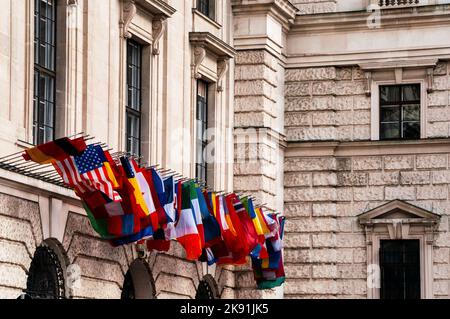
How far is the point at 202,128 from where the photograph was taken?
41.3 metres

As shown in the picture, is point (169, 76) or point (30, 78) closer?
point (30, 78)

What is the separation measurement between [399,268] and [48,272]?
50.6 feet

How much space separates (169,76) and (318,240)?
28.7ft

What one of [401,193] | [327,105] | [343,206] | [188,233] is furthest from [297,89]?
[188,233]

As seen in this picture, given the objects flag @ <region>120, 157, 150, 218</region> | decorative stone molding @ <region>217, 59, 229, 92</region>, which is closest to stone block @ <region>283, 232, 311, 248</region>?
decorative stone molding @ <region>217, 59, 229, 92</region>

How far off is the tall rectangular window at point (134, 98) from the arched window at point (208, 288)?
200 inches

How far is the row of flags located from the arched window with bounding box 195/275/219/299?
1262 mm

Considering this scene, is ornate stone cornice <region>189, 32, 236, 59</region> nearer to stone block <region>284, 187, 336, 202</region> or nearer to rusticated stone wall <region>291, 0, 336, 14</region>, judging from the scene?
rusticated stone wall <region>291, 0, 336, 14</region>

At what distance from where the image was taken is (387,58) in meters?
45.0

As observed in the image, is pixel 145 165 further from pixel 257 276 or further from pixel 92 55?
pixel 257 276

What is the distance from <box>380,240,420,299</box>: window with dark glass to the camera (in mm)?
44219

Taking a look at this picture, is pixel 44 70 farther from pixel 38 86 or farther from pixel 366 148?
pixel 366 148

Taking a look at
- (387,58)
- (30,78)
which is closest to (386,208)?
(387,58)

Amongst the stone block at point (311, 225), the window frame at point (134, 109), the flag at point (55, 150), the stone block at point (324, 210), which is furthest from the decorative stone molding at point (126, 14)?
the stone block at point (324, 210)
